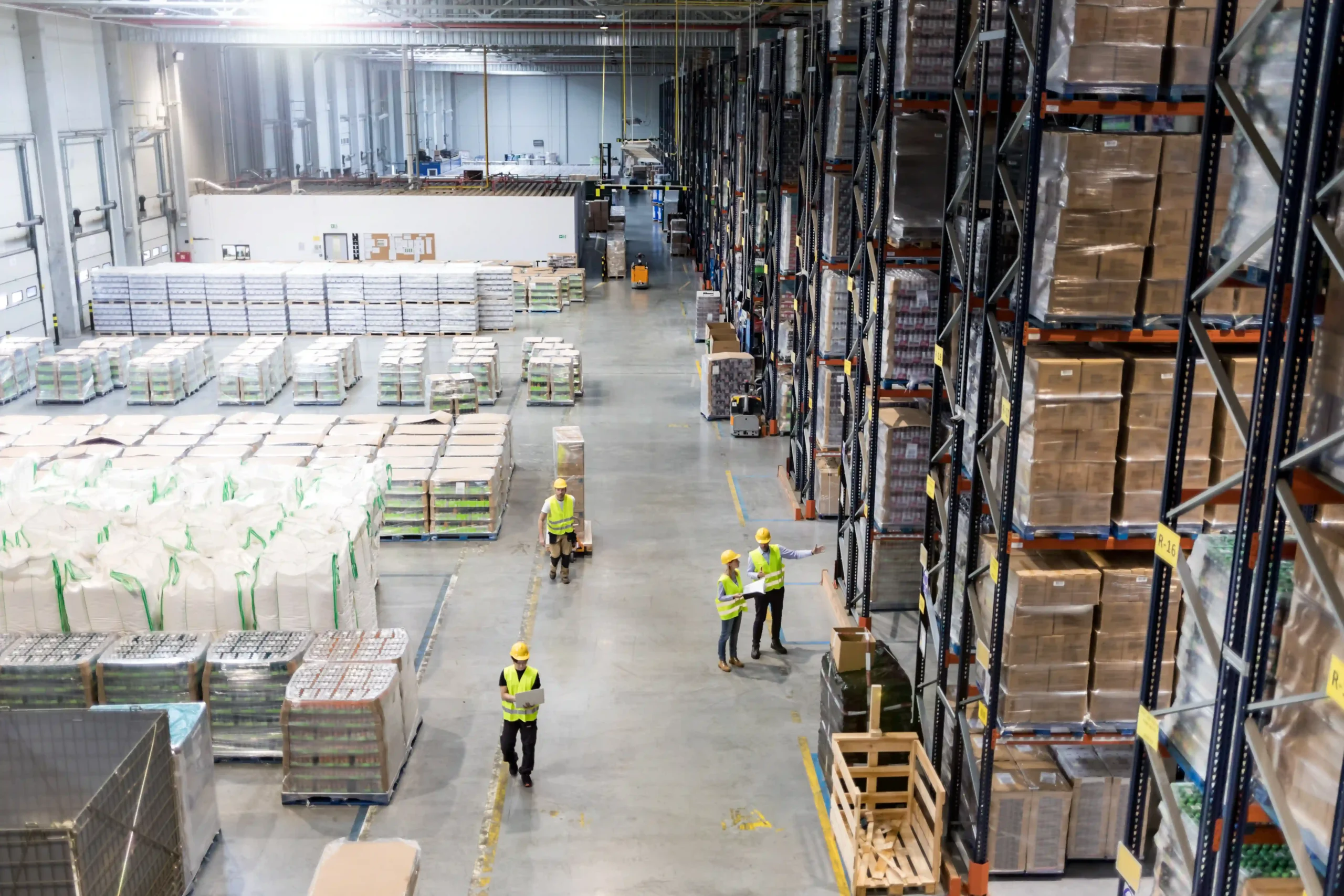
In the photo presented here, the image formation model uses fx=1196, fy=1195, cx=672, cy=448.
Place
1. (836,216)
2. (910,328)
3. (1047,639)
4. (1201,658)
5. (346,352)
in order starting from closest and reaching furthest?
(1201,658) < (1047,639) < (910,328) < (836,216) < (346,352)

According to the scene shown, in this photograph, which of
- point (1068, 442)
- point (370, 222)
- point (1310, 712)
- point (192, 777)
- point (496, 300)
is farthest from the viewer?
point (370, 222)

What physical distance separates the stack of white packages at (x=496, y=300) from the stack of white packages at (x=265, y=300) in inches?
177

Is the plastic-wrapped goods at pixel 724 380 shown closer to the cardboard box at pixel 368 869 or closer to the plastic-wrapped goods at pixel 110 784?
the plastic-wrapped goods at pixel 110 784

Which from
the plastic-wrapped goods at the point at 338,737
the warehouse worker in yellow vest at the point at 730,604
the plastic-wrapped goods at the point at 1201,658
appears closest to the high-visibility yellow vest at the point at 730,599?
the warehouse worker in yellow vest at the point at 730,604

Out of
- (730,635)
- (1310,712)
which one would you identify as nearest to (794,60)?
(730,635)

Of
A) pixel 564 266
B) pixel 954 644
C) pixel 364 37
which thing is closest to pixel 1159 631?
pixel 954 644

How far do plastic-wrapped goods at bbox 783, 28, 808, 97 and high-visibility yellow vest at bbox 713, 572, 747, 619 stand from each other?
846 centimetres

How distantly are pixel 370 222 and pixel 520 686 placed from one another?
2523cm

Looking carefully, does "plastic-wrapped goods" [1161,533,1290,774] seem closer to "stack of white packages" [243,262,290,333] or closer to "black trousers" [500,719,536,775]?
"black trousers" [500,719,536,775]

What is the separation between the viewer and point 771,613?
1180 cm

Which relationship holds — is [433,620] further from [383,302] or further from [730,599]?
[383,302]

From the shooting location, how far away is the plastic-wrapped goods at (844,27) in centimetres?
1370

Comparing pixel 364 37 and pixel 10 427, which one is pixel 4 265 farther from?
pixel 364 37

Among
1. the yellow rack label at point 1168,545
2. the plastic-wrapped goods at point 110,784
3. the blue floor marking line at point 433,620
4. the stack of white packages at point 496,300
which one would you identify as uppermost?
the yellow rack label at point 1168,545
